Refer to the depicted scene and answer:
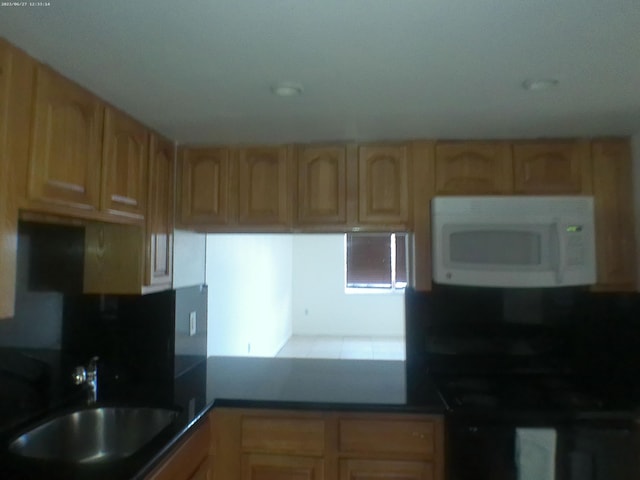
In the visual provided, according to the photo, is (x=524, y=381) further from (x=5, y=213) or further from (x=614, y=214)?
(x=5, y=213)

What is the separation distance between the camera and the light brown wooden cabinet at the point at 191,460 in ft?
4.81

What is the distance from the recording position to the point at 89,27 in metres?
1.21

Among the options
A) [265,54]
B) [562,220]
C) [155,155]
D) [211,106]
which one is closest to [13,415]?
[155,155]

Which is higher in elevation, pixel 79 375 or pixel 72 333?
pixel 72 333

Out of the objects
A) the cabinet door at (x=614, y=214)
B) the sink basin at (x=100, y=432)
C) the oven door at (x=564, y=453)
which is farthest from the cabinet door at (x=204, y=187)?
the cabinet door at (x=614, y=214)

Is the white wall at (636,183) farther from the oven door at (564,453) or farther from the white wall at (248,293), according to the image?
the white wall at (248,293)

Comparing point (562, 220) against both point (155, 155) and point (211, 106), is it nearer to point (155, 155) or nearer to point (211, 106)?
point (211, 106)

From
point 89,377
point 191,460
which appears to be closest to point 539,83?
point 191,460

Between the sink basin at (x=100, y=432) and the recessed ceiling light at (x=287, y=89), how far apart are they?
Answer: 4.28ft

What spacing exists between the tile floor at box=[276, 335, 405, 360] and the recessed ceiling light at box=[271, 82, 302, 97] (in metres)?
4.27

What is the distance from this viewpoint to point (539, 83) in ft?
5.10

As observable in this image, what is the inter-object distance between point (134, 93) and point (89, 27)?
0.47 metres

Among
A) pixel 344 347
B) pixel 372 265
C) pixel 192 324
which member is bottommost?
pixel 344 347

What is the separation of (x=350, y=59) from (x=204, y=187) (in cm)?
121
